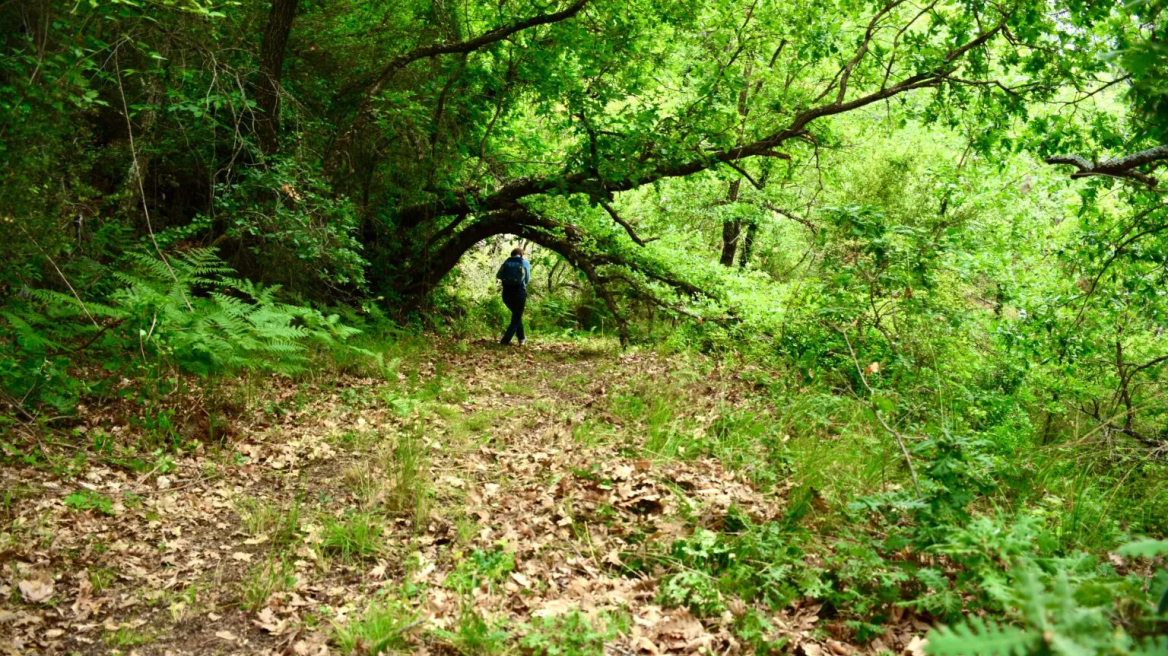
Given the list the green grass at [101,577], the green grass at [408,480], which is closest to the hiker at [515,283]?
the green grass at [408,480]

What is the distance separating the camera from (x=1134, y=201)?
7.15 metres

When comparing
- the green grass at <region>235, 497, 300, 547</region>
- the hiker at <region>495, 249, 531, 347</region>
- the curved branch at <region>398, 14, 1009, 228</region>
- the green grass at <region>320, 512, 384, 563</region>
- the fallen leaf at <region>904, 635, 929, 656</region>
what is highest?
the curved branch at <region>398, 14, 1009, 228</region>

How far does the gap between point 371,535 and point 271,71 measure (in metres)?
7.20

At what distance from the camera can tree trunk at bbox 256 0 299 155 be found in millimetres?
8992

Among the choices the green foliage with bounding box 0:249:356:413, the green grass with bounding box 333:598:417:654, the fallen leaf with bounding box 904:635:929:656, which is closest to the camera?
the fallen leaf with bounding box 904:635:929:656

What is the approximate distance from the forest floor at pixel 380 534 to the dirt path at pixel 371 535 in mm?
16

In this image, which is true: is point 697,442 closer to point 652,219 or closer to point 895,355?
point 895,355

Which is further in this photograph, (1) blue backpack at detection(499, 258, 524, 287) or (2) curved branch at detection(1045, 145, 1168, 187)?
(1) blue backpack at detection(499, 258, 524, 287)

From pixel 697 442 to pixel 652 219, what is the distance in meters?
10.8

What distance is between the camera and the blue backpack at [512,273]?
13594mm

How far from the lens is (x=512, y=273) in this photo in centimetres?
1362

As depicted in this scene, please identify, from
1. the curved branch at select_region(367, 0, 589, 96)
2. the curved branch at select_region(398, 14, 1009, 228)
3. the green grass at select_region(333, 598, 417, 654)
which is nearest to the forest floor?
the green grass at select_region(333, 598, 417, 654)

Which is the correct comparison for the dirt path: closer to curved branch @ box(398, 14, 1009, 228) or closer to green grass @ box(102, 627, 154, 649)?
green grass @ box(102, 627, 154, 649)

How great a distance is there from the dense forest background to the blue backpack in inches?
27.9
